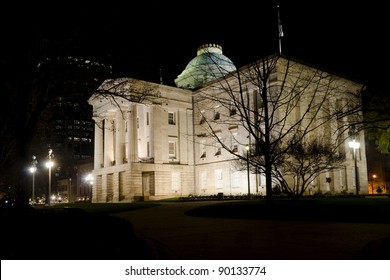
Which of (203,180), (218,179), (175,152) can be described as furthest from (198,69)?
(218,179)

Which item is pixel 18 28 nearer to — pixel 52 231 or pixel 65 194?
pixel 52 231

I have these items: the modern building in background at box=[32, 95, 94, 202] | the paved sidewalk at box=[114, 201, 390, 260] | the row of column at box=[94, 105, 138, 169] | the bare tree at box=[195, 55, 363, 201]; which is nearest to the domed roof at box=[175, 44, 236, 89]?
the bare tree at box=[195, 55, 363, 201]

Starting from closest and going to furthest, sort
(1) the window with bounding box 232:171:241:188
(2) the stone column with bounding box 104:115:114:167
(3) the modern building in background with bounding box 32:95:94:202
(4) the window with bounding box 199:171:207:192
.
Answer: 1. (3) the modern building in background with bounding box 32:95:94:202
2. (1) the window with bounding box 232:171:241:188
3. (4) the window with bounding box 199:171:207:192
4. (2) the stone column with bounding box 104:115:114:167

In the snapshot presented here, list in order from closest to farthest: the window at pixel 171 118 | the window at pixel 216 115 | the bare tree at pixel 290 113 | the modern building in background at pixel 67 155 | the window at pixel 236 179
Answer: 1. the modern building in background at pixel 67 155
2. the bare tree at pixel 290 113
3. the window at pixel 236 179
4. the window at pixel 216 115
5. the window at pixel 171 118

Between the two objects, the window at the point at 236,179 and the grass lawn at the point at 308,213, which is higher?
the window at the point at 236,179

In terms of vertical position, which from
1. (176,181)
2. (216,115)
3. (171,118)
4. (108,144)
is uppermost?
(171,118)

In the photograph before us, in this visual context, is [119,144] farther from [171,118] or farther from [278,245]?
[278,245]

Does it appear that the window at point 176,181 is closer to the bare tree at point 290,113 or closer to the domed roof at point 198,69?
the bare tree at point 290,113

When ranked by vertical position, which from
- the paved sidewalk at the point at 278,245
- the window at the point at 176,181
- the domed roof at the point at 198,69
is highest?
the domed roof at the point at 198,69

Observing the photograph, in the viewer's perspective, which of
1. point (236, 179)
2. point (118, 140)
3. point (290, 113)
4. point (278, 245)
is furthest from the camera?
point (118, 140)

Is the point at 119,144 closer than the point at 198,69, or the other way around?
the point at 119,144

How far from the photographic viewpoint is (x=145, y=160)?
61.0 metres

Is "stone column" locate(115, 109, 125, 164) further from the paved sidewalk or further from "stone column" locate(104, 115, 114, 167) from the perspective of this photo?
the paved sidewalk

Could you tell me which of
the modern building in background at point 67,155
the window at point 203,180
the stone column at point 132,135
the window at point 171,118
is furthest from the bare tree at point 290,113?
the modern building in background at point 67,155
